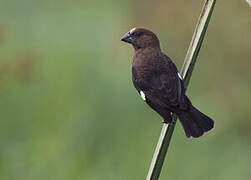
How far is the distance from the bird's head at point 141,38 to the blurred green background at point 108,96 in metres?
0.88

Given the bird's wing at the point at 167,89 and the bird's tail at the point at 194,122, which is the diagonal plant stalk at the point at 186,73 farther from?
the bird's tail at the point at 194,122

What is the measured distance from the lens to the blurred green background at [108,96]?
3805 millimetres

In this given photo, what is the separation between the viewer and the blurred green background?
3805 mm

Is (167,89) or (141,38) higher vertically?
(141,38)

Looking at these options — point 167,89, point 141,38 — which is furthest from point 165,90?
point 141,38

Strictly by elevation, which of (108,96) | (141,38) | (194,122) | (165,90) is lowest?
(108,96)

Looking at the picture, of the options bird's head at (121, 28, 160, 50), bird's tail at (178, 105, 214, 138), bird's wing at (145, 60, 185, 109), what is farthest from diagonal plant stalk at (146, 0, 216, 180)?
bird's head at (121, 28, 160, 50)

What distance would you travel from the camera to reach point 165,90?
113 inches

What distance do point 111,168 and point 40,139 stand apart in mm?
440

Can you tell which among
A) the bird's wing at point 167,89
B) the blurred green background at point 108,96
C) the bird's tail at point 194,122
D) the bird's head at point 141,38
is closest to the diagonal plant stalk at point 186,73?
the bird's wing at point 167,89

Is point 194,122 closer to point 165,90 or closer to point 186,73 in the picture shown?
point 165,90

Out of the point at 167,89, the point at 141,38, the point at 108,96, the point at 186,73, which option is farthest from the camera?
the point at 108,96

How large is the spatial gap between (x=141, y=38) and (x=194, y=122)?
502 mm

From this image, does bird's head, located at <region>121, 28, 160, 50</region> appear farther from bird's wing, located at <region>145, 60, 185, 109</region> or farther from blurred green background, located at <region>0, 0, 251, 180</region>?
blurred green background, located at <region>0, 0, 251, 180</region>
